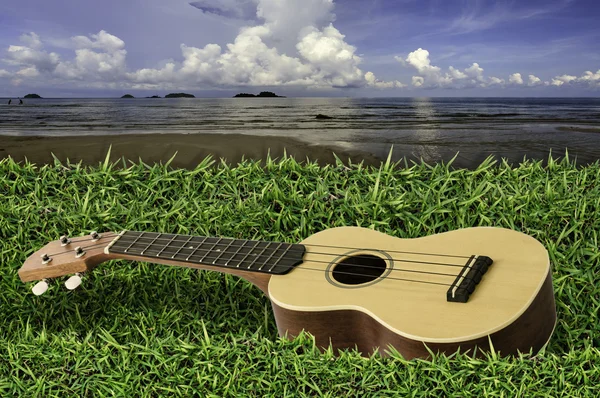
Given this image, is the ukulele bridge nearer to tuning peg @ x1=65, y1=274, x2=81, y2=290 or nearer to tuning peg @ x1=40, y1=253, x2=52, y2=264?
tuning peg @ x1=65, y1=274, x2=81, y2=290

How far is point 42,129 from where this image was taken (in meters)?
15.4

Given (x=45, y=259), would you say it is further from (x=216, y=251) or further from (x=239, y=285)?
(x=239, y=285)

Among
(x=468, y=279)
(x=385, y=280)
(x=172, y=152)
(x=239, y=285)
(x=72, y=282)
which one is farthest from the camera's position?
(x=172, y=152)

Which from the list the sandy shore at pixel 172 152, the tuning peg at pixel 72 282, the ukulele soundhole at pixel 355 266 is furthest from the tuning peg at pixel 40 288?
the sandy shore at pixel 172 152

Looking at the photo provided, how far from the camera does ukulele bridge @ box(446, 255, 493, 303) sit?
167 cm

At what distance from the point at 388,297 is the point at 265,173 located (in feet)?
5.53

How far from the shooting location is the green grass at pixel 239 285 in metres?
1.64

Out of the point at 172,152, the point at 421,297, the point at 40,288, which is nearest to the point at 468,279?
the point at 421,297

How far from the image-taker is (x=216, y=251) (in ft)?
6.86

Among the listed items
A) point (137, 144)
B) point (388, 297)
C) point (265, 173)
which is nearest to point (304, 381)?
point (388, 297)

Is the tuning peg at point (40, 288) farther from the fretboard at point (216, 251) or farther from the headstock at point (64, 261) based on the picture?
the fretboard at point (216, 251)

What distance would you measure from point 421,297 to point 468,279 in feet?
0.62

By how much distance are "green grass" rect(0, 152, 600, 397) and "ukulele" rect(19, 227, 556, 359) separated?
83 mm

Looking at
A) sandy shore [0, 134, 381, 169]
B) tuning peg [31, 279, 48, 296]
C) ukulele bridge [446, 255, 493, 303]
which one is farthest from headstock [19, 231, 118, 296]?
sandy shore [0, 134, 381, 169]
